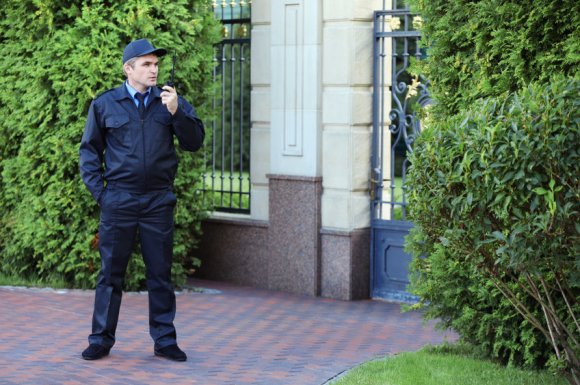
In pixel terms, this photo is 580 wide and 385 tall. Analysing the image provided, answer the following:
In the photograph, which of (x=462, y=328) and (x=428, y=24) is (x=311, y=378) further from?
(x=428, y=24)

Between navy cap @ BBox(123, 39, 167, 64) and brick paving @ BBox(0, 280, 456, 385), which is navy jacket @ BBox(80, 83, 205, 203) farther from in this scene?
brick paving @ BBox(0, 280, 456, 385)

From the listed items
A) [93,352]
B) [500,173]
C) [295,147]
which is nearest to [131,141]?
[93,352]

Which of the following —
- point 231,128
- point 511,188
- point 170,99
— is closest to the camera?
point 511,188

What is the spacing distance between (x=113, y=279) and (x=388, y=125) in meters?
3.99

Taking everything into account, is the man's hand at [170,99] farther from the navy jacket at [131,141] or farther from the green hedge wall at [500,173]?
the green hedge wall at [500,173]

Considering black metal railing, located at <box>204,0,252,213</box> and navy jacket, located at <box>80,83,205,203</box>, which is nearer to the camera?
navy jacket, located at <box>80,83,205,203</box>

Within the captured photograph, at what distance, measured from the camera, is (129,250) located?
26.3 ft

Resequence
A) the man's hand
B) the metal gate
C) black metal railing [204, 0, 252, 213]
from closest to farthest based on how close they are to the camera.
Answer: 1. the man's hand
2. the metal gate
3. black metal railing [204, 0, 252, 213]

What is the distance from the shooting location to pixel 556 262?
5953 millimetres

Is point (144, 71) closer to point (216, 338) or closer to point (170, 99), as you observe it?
point (170, 99)

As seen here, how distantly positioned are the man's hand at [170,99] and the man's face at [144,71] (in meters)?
0.23

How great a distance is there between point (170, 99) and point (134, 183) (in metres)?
0.63

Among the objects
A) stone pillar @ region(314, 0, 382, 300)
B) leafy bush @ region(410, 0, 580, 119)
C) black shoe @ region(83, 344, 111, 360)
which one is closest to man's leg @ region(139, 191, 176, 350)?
black shoe @ region(83, 344, 111, 360)

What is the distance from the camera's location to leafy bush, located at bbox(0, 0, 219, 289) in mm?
10664
